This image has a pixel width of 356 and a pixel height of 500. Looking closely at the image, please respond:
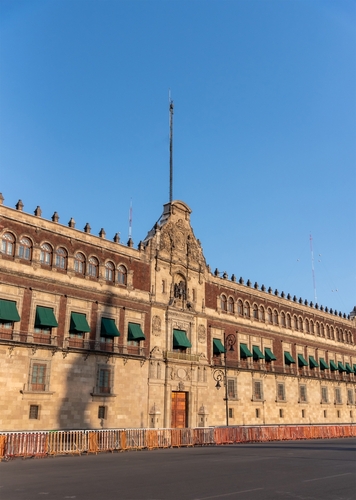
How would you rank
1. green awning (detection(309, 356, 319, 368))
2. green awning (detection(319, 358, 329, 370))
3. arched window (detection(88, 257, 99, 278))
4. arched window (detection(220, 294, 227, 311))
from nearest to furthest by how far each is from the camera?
arched window (detection(88, 257, 99, 278))
arched window (detection(220, 294, 227, 311))
green awning (detection(309, 356, 319, 368))
green awning (detection(319, 358, 329, 370))

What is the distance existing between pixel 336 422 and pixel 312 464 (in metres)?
47.0

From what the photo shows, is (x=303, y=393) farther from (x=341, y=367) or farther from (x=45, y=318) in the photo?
(x=45, y=318)

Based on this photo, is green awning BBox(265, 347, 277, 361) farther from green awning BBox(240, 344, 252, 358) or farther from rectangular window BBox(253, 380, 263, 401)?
green awning BBox(240, 344, 252, 358)

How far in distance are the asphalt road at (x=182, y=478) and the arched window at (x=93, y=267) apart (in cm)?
1790

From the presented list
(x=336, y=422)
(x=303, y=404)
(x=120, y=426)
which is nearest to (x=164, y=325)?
(x=120, y=426)

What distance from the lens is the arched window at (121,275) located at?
136ft

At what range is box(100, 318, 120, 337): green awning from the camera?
38.4 meters

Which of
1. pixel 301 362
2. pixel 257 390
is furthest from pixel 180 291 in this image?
pixel 301 362

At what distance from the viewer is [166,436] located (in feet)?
99.3

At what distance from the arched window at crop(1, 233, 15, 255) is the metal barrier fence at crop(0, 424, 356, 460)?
44.6ft

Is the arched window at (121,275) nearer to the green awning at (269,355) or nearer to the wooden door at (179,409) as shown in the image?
the wooden door at (179,409)

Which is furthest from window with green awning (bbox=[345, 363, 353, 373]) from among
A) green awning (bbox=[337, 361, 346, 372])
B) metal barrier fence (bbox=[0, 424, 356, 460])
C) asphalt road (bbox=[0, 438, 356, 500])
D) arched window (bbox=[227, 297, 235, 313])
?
asphalt road (bbox=[0, 438, 356, 500])

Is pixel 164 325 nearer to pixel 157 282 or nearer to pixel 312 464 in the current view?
pixel 157 282

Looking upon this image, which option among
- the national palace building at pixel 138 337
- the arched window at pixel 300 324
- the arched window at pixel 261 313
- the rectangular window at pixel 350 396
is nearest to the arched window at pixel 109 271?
the national palace building at pixel 138 337
